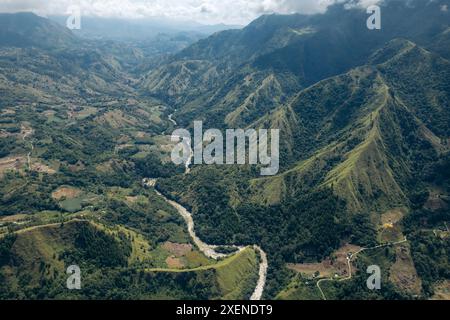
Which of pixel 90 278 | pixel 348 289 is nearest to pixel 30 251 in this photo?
pixel 90 278

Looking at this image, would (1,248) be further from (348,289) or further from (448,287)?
(448,287)

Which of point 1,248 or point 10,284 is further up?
point 1,248
